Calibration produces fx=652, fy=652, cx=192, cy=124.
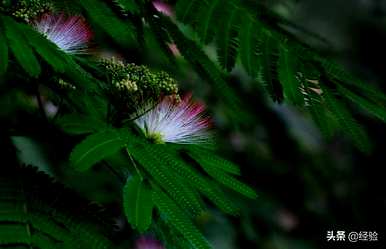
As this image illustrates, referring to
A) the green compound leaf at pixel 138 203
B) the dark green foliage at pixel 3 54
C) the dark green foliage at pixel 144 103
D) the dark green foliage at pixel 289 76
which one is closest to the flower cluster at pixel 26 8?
the dark green foliage at pixel 144 103

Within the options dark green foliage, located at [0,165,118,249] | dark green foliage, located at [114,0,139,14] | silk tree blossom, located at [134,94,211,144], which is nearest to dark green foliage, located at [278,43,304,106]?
silk tree blossom, located at [134,94,211,144]

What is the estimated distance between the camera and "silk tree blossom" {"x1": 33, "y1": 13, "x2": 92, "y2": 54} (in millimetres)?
1332

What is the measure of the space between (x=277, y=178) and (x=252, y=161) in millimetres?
239

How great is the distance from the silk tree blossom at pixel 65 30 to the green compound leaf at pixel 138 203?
0.39 m

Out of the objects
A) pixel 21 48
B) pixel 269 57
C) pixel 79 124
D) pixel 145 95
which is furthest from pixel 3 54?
pixel 269 57

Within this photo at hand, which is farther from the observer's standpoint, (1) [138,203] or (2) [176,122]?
(2) [176,122]

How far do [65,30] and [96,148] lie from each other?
14.1 inches

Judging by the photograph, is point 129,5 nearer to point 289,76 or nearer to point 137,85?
point 137,85

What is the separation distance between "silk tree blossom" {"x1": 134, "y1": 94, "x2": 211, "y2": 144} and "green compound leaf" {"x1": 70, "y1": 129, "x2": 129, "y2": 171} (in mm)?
162

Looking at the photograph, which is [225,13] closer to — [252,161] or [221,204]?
[221,204]

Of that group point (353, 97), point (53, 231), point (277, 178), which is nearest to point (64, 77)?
point (53, 231)

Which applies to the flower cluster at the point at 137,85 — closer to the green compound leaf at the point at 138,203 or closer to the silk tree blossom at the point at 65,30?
the silk tree blossom at the point at 65,30

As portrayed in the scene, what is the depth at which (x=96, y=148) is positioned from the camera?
108 centimetres

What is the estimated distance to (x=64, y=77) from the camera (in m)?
1.23
